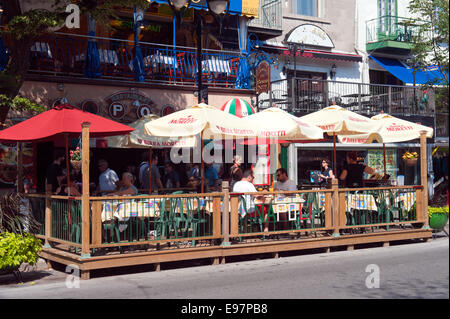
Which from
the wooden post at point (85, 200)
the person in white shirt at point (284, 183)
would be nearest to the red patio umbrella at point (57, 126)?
the wooden post at point (85, 200)

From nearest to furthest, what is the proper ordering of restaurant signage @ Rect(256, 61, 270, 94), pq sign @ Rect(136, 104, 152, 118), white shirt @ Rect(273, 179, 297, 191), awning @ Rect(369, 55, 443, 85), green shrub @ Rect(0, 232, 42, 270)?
green shrub @ Rect(0, 232, 42, 270) → white shirt @ Rect(273, 179, 297, 191) → pq sign @ Rect(136, 104, 152, 118) → restaurant signage @ Rect(256, 61, 270, 94) → awning @ Rect(369, 55, 443, 85)

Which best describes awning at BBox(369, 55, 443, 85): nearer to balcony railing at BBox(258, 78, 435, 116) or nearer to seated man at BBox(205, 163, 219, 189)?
balcony railing at BBox(258, 78, 435, 116)

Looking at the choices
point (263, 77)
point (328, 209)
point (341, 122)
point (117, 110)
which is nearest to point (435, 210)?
point (341, 122)

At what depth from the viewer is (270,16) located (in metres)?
20.3

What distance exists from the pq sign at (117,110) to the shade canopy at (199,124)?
420cm

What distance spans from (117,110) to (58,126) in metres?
5.38

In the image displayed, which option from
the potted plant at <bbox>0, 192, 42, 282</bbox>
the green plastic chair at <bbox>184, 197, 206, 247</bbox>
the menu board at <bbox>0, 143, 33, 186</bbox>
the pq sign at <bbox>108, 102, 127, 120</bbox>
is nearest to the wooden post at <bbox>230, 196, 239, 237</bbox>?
the green plastic chair at <bbox>184, 197, 206, 247</bbox>

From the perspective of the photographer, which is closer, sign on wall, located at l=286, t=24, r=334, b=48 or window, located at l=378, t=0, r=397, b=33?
sign on wall, located at l=286, t=24, r=334, b=48

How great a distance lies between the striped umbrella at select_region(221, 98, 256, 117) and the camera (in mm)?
15734

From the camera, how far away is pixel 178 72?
671 inches

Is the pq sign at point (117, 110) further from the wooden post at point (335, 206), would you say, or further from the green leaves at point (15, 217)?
the wooden post at point (335, 206)

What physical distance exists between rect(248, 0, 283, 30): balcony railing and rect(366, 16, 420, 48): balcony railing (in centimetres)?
491
